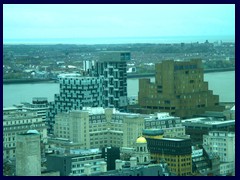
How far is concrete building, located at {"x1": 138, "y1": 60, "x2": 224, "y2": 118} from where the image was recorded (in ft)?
46.8

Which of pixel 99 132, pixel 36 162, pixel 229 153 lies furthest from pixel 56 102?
pixel 36 162

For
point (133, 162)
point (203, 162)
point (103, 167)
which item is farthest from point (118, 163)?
point (203, 162)

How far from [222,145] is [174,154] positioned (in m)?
1.06

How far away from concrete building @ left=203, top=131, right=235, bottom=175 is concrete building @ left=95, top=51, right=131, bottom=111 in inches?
144

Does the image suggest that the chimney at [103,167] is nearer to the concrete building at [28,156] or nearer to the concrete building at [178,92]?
the concrete building at [28,156]

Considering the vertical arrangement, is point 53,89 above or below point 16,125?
above

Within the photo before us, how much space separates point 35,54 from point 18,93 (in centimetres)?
148

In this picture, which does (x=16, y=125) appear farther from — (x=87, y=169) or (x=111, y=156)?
(x=87, y=169)

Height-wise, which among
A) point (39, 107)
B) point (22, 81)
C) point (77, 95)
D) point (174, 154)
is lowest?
point (174, 154)

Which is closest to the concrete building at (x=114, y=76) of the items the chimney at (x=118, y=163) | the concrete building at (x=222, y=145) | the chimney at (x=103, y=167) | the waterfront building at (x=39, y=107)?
the waterfront building at (x=39, y=107)

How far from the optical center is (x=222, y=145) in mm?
10969

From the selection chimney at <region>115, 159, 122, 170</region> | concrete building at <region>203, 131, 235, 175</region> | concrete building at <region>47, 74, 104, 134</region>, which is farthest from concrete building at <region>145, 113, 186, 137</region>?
chimney at <region>115, 159, 122, 170</region>

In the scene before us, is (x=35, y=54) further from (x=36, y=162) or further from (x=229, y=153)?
(x=36, y=162)

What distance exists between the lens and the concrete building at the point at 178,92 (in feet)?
46.8
